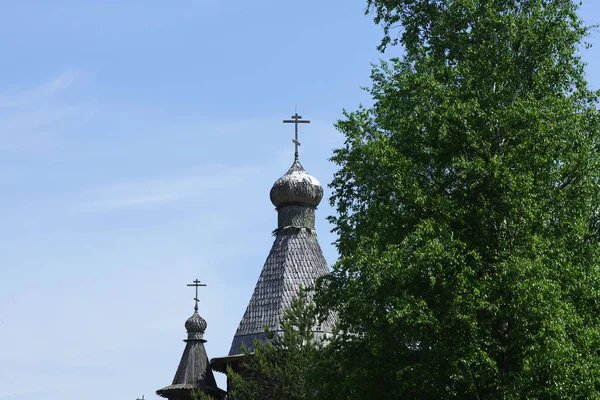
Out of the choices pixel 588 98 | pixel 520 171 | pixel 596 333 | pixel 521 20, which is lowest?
pixel 596 333

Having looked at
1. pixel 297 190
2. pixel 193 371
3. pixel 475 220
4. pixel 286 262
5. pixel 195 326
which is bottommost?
pixel 475 220

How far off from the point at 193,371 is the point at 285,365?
1005 centimetres

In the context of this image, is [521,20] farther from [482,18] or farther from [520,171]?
[520,171]

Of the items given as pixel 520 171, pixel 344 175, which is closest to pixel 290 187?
pixel 344 175

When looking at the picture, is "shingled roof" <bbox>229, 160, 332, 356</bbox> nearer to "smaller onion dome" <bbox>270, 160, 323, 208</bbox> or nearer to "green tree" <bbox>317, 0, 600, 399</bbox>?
"smaller onion dome" <bbox>270, 160, 323, 208</bbox>

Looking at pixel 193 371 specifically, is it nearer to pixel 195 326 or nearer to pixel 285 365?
pixel 195 326

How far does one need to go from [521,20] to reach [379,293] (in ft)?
22.1

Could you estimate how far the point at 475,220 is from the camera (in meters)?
20.5

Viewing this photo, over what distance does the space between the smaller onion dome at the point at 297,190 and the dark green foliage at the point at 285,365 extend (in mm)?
11867

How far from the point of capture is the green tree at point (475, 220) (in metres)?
19.0

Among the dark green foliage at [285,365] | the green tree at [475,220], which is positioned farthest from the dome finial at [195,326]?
the green tree at [475,220]

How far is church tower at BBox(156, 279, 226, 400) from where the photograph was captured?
40344 millimetres

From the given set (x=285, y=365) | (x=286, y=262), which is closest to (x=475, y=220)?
(x=285, y=365)

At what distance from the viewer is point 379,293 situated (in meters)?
19.8
